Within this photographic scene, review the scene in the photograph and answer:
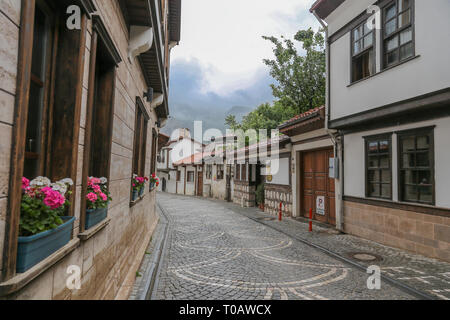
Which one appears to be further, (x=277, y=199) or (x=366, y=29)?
(x=277, y=199)

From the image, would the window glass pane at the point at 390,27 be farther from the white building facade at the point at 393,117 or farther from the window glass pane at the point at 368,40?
the window glass pane at the point at 368,40

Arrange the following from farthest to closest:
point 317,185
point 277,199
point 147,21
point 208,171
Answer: point 208,171, point 277,199, point 317,185, point 147,21

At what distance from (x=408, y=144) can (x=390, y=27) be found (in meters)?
3.04

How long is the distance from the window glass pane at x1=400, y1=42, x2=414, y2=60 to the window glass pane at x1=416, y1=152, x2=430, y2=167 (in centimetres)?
230

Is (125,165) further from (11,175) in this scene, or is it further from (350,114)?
(350,114)

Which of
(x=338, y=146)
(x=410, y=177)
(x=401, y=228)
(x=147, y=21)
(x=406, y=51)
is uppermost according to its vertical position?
(x=406, y=51)

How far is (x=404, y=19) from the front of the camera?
21.1 feet

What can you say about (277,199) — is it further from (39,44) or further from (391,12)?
→ (39,44)

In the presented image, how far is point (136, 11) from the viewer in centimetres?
407

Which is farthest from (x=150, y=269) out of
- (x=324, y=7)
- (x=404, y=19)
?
(x=324, y=7)

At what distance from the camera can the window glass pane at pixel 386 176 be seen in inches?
278
